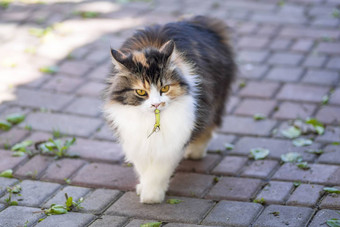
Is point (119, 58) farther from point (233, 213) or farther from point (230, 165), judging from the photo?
point (230, 165)

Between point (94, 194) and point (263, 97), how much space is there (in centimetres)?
197

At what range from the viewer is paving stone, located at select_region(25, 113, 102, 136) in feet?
14.4

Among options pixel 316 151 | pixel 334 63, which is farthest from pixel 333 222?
pixel 334 63

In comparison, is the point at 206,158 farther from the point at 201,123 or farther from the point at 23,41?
the point at 23,41

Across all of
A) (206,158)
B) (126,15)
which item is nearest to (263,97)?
(206,158)

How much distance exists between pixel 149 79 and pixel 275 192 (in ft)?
3.71

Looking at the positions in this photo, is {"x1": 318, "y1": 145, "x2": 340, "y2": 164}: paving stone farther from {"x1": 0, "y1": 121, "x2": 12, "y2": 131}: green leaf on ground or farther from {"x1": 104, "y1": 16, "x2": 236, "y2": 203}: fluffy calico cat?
{"x1": 0, "y1": 121, "x2": 12, "y2": 131}: green leaf on ground

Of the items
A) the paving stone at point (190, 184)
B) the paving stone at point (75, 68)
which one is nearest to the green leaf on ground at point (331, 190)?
the paving stone at point (190, 184)

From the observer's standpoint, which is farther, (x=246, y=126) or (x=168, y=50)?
(x=246, y=126)

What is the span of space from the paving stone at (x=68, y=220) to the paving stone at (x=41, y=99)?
1.60 m

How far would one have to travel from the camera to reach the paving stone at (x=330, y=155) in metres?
3.83

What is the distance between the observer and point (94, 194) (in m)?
3.55

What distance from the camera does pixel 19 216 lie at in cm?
329

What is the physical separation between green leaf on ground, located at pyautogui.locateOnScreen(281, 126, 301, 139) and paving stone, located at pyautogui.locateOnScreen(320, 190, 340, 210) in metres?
0.88
